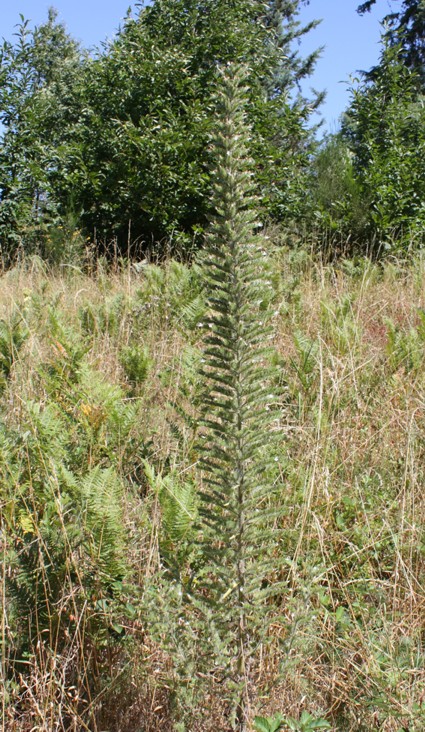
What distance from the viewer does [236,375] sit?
144cm

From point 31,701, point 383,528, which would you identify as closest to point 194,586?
point 31,701

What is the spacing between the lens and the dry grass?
71.1 inches

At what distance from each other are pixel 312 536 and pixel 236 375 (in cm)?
116

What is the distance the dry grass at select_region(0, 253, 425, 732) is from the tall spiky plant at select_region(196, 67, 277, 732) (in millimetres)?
180

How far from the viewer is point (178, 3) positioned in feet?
29.2

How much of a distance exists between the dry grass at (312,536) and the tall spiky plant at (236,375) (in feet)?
0.59

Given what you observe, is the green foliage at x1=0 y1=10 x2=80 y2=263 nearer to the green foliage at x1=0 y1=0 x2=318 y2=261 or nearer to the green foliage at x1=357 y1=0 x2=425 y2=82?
the green foliage at x1=0 y1=0 x2=318 y2=261

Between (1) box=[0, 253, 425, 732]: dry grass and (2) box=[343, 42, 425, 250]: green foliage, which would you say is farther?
(2) box=[343, 42, 425, 250]: green foliage

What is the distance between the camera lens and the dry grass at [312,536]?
1807 millimetres

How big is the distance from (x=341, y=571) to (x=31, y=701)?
1.09m

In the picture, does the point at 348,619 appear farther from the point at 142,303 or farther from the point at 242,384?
the point at 142,303

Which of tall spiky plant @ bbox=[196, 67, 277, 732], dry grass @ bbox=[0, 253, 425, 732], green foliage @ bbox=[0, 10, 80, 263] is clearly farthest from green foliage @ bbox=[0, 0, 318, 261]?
tall spiky plant @ bbox=[196, 67, 277, 732]

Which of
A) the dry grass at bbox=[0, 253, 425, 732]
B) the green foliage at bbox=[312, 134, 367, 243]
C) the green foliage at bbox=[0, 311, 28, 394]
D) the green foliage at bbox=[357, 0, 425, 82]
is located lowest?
the dry grass at bbox=[0, 253, 425, 732]

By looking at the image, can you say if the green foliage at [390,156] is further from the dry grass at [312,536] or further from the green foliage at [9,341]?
the green foliage at [9,341]
